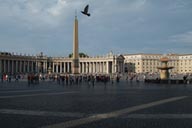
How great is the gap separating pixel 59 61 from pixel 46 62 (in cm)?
750

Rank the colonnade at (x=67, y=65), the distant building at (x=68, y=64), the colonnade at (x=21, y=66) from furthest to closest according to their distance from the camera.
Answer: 1. the distant building at (x=68, y=64)
2. the colonnade at (x=67, y=65)
3. the colonnade at (x=21, y=66)

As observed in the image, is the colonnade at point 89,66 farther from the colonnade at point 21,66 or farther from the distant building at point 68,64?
the colonnade at point 21,66

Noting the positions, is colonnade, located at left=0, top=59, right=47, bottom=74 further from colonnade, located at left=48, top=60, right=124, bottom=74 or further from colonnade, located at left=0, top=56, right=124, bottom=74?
colonnade, located at left=48, top=60, right=124, bottom=74

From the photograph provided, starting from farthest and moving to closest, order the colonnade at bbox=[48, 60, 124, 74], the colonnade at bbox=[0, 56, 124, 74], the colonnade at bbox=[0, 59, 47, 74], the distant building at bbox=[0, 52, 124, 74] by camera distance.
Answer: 1. the colonnade at bbox=[48, 60, 124, 74]
2. the distant building at bbox=[0, 52, 124, 74]
3. the colonnade at bbox=[0, 56, 124, 74]
4. the colonnade at bbox=[0, 59, 47, 74]

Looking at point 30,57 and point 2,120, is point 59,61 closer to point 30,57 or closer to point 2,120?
point 30,57

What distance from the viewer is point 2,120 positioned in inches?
446

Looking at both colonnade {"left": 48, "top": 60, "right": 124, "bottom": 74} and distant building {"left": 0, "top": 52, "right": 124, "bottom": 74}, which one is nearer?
distant building {"left": 0, "top": 52, "right": 124, "bottom": 74}

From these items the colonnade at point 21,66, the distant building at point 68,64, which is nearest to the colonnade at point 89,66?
the distant building at point 68,64

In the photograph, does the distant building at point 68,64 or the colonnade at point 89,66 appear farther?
the colonnade at point 89,66

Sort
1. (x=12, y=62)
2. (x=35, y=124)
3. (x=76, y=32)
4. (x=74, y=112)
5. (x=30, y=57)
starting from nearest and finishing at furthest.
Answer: (x=35, y=124) < (x=74, y=112) < (x=76, y=32) < (x=12, y=62) < (x=30, y=57)

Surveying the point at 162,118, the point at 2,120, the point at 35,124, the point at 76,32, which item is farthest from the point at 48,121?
the point at 76,32

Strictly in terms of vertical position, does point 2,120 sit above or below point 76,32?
below

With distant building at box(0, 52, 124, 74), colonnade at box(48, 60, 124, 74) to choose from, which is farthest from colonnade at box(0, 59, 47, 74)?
colonnade at box(48, 60, 124, 74)

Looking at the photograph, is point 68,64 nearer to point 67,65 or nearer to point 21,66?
point 67,65
